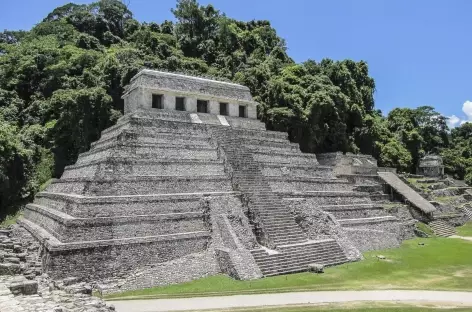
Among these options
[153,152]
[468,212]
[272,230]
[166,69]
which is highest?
[166,69]

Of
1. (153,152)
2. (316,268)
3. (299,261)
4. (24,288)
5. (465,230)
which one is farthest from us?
(465,230)

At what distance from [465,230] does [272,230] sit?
22.4 meters

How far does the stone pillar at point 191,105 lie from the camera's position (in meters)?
29.8

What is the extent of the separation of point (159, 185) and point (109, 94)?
23890 mm

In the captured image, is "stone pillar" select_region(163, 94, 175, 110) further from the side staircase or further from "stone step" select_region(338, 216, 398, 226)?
the side staircase

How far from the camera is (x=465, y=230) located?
113ft

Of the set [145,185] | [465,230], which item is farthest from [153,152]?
[465,230]

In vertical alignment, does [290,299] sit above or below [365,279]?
above

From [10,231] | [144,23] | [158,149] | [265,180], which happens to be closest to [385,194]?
[265,180]

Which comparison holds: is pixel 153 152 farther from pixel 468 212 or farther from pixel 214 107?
pixel 468 212

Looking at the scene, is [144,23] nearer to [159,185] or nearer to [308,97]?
[308,97]

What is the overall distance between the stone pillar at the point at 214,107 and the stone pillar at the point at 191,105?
1.25 meters

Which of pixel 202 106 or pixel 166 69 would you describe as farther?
pixel 166 69

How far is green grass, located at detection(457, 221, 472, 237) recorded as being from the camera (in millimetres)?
32750
